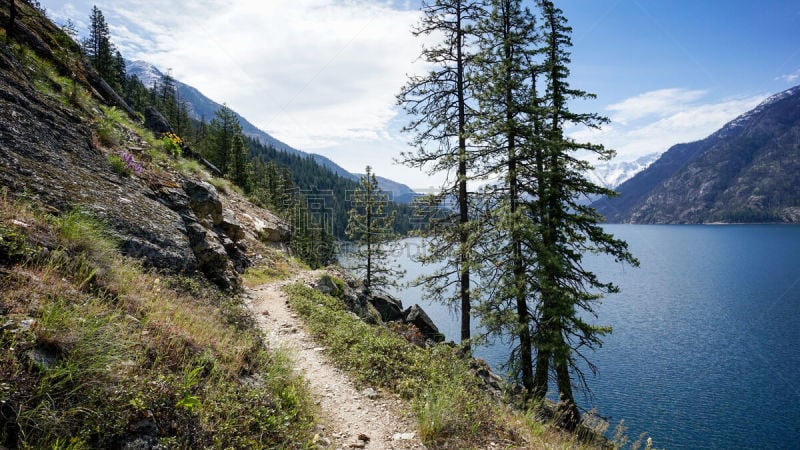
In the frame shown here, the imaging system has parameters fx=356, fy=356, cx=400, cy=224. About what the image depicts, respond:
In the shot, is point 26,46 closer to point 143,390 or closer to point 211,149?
point 143,390

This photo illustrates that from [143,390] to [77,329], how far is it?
2.90ft

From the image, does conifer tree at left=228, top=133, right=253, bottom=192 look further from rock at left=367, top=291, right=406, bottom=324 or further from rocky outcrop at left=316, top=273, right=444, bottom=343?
rock at left=367, top=291, right=406, bottom=324

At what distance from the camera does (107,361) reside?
11.7ft

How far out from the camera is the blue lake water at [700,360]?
22562 millimetres

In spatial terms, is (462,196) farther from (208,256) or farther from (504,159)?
(208,256)

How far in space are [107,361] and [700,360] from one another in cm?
4183

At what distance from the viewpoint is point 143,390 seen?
3.64 meters

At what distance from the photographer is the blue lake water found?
22562 mm

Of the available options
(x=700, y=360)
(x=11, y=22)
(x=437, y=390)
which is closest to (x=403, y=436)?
(x=437, y=390)

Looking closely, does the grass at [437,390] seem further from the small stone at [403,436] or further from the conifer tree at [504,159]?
the conifer tree at [504,159]

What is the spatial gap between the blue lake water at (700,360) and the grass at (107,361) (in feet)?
31.8

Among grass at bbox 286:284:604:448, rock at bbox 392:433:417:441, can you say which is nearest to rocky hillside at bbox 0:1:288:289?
grass at bbox 286:284:604:448

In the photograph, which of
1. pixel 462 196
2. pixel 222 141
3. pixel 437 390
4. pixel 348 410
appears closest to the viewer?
pixel 348 410

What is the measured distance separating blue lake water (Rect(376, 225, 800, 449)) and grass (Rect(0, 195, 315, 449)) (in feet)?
31.8
